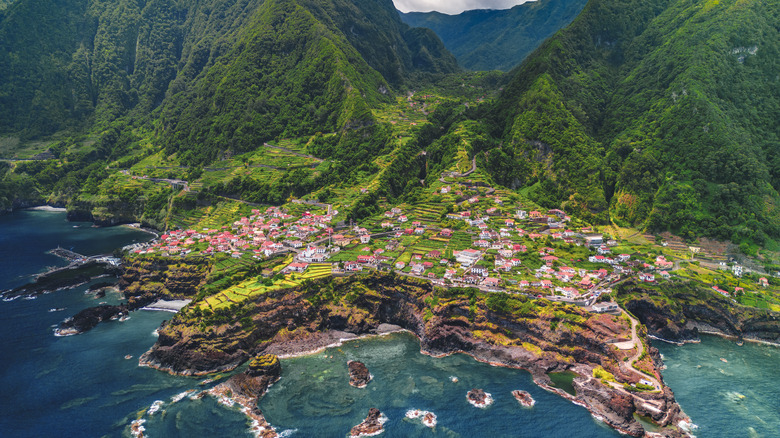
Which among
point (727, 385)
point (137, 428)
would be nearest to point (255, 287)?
point (137, 428)

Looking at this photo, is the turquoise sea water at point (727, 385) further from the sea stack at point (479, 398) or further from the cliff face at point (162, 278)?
the cliff face at point (162, 278)

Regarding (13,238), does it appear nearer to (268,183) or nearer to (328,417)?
(268,183)

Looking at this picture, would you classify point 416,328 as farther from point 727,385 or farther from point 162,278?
point 162,278

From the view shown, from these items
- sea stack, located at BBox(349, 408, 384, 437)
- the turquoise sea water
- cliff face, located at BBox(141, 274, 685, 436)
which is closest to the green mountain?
the turquoise sea water

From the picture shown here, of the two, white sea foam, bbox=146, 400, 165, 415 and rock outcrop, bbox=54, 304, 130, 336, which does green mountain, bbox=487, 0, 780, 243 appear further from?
rock outcrop, bbox=54, 304, 130, 336

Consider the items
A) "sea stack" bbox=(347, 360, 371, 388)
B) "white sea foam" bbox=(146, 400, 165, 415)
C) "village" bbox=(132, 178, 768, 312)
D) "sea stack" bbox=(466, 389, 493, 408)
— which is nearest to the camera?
"white sea foam" bbox=(146, 400, 165, 415)

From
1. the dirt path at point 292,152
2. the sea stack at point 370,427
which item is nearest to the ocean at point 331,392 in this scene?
the sea stack at point 370,427

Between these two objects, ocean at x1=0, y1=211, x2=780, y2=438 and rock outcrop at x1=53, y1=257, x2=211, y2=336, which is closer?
ocean at x1=0, y1=211, x2=780, y2=438
